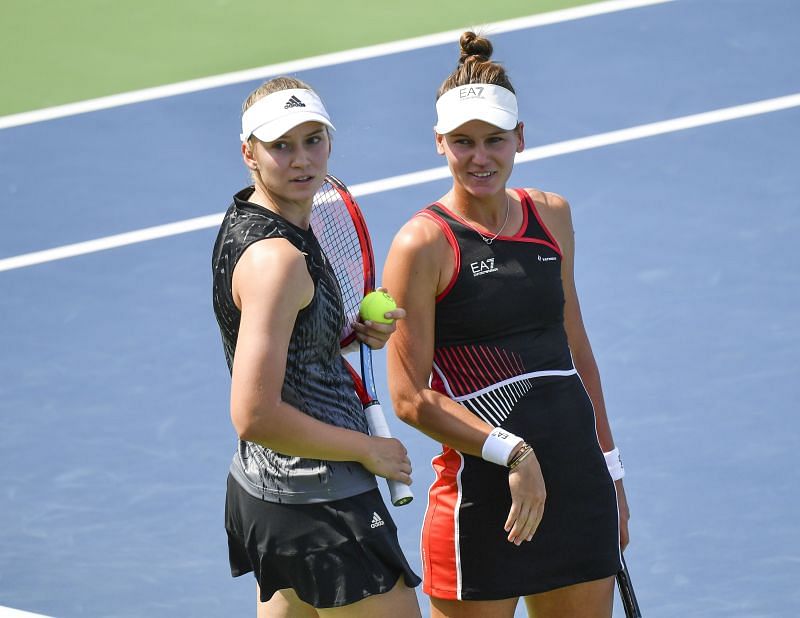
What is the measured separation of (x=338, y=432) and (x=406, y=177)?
4861mm

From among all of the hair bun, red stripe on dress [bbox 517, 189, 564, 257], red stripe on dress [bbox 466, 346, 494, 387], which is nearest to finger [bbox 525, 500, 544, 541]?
red stripe on dress [bbox 466, 346, 494, 387]

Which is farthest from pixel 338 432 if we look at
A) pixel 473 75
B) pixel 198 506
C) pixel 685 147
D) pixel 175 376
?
pixel 685 147

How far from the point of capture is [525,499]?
4.04m

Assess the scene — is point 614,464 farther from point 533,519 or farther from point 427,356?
point 427,356

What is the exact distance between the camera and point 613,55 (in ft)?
31.3

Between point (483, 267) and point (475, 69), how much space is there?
59 centimetres

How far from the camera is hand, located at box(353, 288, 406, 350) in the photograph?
156 inches

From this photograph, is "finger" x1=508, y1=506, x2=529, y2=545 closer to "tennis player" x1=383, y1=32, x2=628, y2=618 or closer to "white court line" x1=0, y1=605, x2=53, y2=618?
"tennis player" x1=383, y1=32, x2=628, y2=618

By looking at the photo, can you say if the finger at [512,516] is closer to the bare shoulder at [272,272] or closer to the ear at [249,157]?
the bare shoulder at [272,272]

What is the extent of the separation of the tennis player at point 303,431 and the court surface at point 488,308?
197cm

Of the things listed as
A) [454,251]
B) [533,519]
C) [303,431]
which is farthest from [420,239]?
[533,519]

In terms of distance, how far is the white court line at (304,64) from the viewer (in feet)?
31.2

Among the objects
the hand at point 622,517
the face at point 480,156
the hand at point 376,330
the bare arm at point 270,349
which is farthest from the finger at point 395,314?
the hand at point 622,517

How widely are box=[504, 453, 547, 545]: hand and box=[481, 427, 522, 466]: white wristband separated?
5cm
